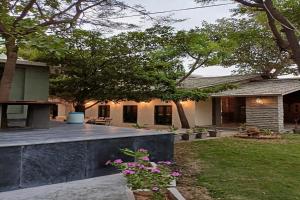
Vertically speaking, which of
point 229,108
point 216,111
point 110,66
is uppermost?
point 110,66

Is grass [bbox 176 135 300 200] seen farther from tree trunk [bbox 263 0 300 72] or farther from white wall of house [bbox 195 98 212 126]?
white wall of house [bbox 195 98 212 126]

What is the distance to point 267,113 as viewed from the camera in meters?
17.7

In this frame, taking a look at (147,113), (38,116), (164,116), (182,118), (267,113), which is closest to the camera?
(38,116)

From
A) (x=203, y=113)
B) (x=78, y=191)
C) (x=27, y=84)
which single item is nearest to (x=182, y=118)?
(x=203, y=113)

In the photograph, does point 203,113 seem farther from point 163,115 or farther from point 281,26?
point 281,26

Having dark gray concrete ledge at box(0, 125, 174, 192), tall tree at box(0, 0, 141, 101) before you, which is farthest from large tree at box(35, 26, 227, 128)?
dark gray concrete ledge at box(0, 125, 174, 192)

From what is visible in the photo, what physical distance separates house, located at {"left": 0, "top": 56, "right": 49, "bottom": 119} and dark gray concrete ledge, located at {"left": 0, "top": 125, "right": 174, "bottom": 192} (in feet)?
19.2

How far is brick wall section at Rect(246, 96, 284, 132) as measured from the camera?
56.6 ft

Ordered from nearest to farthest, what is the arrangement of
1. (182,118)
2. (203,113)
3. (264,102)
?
(264,102), (182,118), (203,113)

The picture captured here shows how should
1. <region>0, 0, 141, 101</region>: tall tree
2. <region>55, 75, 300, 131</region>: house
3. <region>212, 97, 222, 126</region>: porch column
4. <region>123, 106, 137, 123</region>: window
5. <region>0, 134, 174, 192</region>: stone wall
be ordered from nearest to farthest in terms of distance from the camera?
1. <region>0, 134, 174, 192</region>: stone wall
2. <region>0, 0, 141, 101</region>: tall tree
3. <region>55, 75, 300, 131</region>: house
4. <region>212, 97, 222, 126</region>: porch column
5. <region>123, 106, 137, 123</region>: window

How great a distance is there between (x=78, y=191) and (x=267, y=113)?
586 inches

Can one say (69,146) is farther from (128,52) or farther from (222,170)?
(128,52)

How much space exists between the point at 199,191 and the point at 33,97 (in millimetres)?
8633

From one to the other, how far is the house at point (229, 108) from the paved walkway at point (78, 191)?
11.8 m
